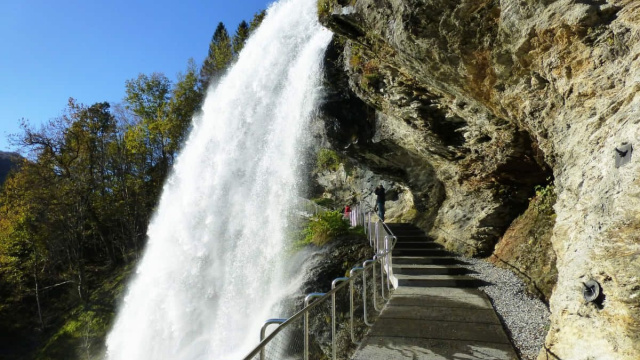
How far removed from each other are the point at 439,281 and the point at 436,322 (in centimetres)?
243

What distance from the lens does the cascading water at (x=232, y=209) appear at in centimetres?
1253

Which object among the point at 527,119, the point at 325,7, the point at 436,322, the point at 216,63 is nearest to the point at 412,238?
the point at 527,119

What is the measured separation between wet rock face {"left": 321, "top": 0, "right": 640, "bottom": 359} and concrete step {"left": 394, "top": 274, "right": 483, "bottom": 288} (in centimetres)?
248

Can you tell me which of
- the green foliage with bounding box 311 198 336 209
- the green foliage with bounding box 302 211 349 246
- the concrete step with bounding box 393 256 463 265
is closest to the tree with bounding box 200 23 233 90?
the green foliage with bounding box 311 198 336 209

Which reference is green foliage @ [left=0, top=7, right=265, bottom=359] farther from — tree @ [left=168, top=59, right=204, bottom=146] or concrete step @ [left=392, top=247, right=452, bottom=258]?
concrete step @ [left=392, top=247, right=452, bottom=258]

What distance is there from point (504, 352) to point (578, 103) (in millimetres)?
3521

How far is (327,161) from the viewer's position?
25.2m

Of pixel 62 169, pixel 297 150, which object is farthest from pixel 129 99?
pixel 297 150

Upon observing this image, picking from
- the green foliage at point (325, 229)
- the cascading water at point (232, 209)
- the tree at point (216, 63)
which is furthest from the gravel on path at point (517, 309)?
the tree at point (216, 63)

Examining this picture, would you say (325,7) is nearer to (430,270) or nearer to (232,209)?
(430,270)

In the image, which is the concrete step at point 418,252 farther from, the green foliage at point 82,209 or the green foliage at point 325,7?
the green foliage at point 82,209

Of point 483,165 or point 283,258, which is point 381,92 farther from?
point 283,258

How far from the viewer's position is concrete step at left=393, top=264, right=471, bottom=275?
8523 millimetres

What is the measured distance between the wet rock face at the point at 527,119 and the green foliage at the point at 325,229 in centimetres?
340
